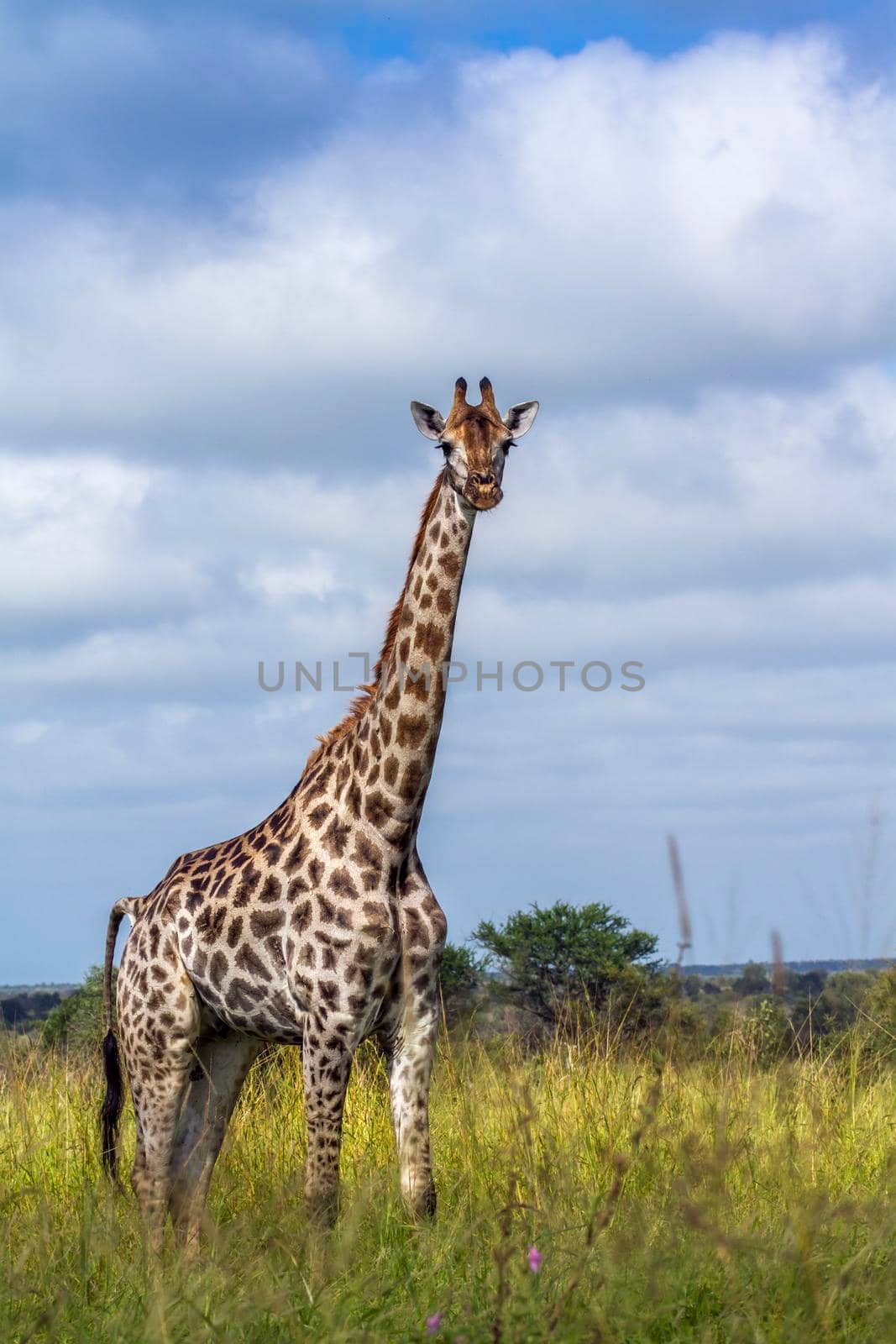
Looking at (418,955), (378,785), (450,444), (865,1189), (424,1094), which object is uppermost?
(450,444)

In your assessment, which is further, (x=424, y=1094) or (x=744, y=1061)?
(x=744, y=1061)

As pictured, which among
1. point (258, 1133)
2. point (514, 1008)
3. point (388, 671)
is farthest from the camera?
point (514, 1008)

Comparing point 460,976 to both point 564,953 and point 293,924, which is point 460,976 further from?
point 293,924

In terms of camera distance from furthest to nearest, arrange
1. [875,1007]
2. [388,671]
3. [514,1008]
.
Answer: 1. [514,1008]
2. [875,1007]
3. [388,671]

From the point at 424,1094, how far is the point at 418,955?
652 mm

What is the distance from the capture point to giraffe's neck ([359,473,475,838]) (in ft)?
24.0

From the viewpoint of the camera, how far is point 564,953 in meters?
25.1

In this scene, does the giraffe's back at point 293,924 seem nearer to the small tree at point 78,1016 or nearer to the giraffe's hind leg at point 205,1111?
the giraffe's hind leg at point 205,1111

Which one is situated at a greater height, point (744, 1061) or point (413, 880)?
point (413, 880)

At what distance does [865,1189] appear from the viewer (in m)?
7.16

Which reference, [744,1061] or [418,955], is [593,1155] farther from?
[744,1061]

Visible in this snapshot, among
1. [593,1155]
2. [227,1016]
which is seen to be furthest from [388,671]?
[593,1155]

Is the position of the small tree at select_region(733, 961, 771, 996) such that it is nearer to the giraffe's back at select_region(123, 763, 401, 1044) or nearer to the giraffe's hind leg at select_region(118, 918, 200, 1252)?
the giraffe's back at select_region(123, 763, 401, 1044)

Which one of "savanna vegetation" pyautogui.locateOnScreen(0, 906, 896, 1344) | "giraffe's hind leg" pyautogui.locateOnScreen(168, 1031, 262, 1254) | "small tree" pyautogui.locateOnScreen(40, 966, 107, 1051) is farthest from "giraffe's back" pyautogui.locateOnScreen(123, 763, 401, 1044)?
"small tree" pyautogui.locateOnScreen(40, 966, 107, 1051)
